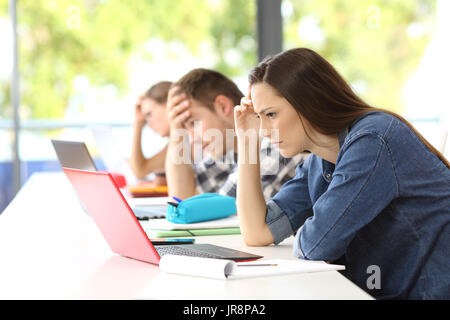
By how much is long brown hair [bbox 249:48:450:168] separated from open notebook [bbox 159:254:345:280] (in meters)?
0.36

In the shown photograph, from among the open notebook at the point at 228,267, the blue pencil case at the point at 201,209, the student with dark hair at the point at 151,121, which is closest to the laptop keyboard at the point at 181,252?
the open notebook at the point at 228,267

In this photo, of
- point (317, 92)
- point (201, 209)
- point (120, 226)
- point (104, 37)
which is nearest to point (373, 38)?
point (104, 37)

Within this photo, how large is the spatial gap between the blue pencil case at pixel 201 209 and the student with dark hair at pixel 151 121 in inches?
51.4

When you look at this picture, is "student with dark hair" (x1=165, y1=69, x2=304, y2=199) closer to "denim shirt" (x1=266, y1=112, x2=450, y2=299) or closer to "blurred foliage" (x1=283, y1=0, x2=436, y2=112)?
"denim shirt" (x1=266, y1=112, x2=450, y2=299)

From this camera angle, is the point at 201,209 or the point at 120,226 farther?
the point at 201,209

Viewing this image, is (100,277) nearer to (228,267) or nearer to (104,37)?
(228,267)

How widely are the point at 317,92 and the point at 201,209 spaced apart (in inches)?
20.1

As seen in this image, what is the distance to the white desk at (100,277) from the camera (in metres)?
1.04

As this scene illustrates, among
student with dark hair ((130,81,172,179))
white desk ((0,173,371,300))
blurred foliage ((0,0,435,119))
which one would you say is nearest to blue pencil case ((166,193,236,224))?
white desk ((0,173,371,300))

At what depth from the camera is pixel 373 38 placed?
4699mm

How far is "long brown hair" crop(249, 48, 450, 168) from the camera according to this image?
141 cm

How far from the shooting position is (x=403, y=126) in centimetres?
134
